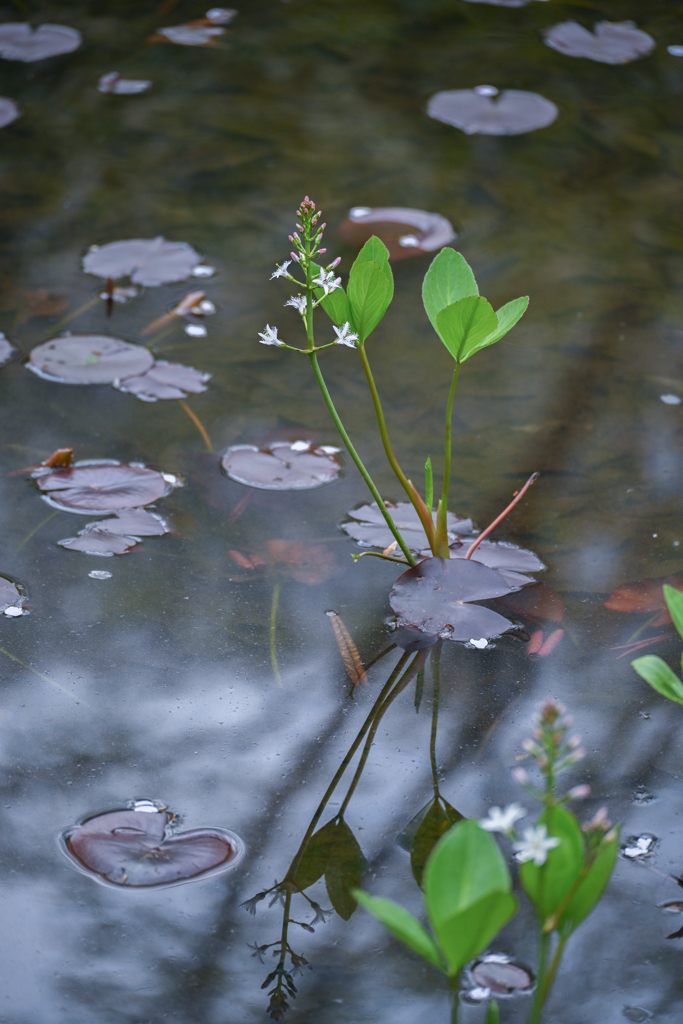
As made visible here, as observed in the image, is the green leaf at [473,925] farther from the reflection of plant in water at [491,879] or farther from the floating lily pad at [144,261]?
the floating lily pad at [144,261]

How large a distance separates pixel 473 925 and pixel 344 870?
0.39 m

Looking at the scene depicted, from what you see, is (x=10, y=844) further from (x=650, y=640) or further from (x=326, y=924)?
(x=650, y=640)

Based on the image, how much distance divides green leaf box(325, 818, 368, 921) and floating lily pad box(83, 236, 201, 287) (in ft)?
4.90

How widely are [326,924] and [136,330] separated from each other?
1.39m

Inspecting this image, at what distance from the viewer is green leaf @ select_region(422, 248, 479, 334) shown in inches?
46.7

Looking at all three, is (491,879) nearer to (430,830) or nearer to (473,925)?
(473,925)

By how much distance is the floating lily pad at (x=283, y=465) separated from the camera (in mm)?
1539

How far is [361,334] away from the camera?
1193mm

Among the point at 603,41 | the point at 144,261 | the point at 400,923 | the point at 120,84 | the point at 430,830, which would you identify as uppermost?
the point at 603,41

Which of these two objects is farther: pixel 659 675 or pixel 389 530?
pixel 389 530

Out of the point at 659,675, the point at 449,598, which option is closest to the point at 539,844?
the point at 659,675

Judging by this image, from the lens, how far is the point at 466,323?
1.14 meters

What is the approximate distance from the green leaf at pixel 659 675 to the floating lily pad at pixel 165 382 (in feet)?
3.76

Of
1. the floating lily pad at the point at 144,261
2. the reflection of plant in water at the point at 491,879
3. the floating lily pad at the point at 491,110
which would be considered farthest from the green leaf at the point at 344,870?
the floating lily pad at the point at 491,110
